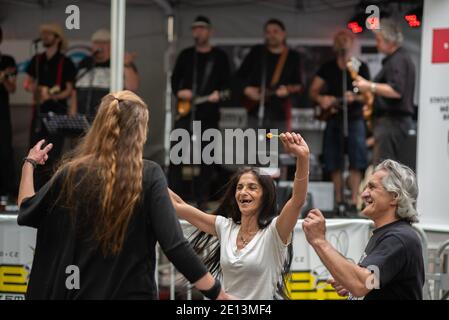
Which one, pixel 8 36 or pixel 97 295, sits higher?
pixel 8 36

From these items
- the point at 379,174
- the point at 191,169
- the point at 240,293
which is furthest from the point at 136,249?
the point at 191,169

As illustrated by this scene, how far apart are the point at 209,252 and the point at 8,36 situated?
737 cm

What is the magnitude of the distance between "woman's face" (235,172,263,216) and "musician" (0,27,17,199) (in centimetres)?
616

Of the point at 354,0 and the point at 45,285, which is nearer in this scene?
the point at 45,285

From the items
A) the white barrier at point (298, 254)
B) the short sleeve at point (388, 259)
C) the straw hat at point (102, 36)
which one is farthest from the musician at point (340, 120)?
the short sleeve at point (388, 259)

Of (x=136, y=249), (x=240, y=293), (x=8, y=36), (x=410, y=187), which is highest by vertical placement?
(x=8, y=36)

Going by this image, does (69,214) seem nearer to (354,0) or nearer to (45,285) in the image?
(45,285)

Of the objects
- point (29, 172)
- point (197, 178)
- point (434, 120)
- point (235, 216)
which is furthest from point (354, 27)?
point (29, 172)

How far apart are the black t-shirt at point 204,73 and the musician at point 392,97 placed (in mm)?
2393

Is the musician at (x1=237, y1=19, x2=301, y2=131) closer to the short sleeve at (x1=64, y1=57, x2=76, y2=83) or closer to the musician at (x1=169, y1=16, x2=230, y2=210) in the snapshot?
the musician at (x1=169, y1=16, x2=230, y2=210)

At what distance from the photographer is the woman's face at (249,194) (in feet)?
13.1

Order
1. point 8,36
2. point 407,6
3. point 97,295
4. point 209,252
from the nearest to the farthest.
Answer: point 97,295, point 209,252, point 407,6, point 8,36

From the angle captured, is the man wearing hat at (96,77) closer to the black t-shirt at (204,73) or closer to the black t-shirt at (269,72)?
the black t-shirt at (204,73)
